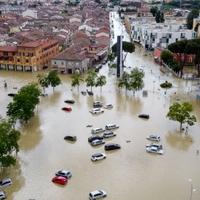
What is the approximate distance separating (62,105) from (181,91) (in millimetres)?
8098

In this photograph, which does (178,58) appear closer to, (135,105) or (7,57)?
(135,105)

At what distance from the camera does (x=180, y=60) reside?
3003cm

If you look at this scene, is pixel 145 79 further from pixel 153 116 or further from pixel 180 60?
pixel 153 116

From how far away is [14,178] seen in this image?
1411 cm

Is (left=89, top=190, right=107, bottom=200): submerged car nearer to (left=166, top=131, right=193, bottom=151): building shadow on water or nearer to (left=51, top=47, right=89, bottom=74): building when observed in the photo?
(left=166, top=131, right=193, bottom=151): building shadow on water

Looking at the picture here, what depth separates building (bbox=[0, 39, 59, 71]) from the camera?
29953 mm

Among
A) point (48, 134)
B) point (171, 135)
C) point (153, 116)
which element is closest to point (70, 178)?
point (48, 134)

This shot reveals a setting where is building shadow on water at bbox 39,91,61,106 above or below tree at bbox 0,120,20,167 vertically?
below

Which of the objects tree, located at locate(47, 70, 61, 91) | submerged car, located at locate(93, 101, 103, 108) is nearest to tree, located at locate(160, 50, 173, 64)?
submerged car, located at locate(93, 101, 103, 108)

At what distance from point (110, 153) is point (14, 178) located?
13.7ft

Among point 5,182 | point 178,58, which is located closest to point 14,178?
point 5,182

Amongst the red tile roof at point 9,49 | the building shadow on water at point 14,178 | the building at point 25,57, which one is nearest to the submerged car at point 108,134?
the building shadow on water at point 14,178

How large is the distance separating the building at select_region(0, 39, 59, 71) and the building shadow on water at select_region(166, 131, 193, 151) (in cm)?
1548

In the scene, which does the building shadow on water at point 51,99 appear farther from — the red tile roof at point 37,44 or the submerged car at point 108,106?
the red tile roof at point 37,44
